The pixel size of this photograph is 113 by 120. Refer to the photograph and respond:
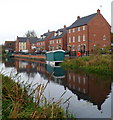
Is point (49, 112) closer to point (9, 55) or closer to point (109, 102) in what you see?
point (109, 102)

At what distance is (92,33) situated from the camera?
124ft

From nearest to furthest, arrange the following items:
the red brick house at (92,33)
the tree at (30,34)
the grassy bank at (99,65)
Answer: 1. the grassy bank at (99,65)
2. the red brick house at (92,33)
3. the tree at (30,34)

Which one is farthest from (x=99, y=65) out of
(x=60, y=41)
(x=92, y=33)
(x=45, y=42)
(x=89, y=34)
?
(x=45, y=42)

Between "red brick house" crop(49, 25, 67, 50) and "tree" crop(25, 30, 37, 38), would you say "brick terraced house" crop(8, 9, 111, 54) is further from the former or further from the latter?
"tree" crop(25, 30, 37, 38)

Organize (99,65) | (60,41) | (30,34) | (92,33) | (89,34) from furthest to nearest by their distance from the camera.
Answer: (30,34), (60,41), (92,33), (89,34), (99,65)

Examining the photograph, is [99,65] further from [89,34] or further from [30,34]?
[30,34]

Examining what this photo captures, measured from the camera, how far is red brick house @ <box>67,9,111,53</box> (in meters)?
37.4

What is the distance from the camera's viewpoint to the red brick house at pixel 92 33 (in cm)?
3741

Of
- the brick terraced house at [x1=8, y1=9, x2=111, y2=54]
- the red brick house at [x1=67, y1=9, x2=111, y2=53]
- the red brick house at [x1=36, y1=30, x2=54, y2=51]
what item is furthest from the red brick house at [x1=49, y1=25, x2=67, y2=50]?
the red brick house at [x1=67, y1=9, x2=111, y2=53]

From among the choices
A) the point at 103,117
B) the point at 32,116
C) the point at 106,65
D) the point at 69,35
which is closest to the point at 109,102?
the point at 103,117

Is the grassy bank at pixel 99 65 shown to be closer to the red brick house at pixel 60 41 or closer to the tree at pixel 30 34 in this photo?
the red brick house at pixel 60 41

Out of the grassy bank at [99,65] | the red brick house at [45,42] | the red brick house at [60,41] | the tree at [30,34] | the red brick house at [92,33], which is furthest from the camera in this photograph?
the tree at [30,34]

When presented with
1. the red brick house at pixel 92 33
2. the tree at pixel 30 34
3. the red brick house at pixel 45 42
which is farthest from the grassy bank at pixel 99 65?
the tree at pixel 30 34

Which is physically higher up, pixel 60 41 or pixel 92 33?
pixel 92 33
